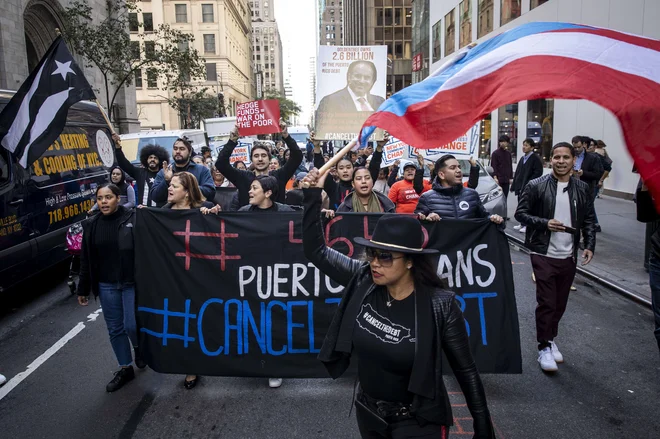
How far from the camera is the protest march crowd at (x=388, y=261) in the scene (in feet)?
7.67

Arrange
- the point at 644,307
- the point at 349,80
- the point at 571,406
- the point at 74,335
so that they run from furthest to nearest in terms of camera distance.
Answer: the point at 349,80, the point at 644,307, the point at 74,335, the point at 571,406

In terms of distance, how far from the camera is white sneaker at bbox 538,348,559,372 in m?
4.54

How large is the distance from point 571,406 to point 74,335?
5.02 meters

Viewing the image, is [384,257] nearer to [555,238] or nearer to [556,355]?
[555,238]

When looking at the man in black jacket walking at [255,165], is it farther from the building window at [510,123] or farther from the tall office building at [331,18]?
the tall office building at [331,18]

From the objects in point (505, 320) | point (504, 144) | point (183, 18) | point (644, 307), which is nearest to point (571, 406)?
point (505, 320)

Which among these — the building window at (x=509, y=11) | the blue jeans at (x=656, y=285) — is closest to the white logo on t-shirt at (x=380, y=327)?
the blue jeans at (x=656, y=285)

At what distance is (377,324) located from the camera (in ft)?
7.95

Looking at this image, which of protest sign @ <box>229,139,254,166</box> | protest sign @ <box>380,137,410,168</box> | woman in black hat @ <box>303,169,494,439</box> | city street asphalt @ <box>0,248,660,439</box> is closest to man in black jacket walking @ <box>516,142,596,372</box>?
city street asphalt @ <box>0,248,660,439</box>

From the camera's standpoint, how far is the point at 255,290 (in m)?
4.37

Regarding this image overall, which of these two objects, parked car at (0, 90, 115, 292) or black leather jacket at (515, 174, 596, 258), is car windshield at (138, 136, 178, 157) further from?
black leather jacket at (515, 174, 596, 258)

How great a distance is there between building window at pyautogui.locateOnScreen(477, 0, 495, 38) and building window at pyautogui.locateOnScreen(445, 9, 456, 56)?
4.54 metres

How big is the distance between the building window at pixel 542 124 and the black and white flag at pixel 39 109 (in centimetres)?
1761

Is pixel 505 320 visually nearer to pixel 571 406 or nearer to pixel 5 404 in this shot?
pixel 571 406
